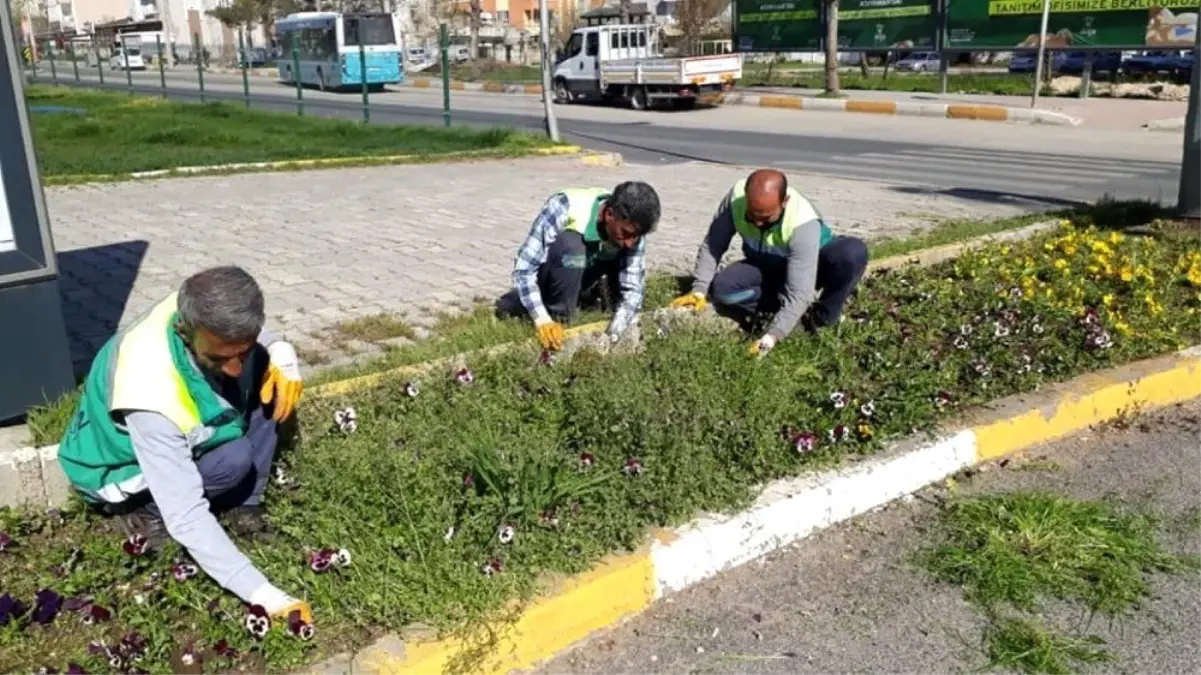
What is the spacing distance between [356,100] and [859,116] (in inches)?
591

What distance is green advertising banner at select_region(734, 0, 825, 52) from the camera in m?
32.2

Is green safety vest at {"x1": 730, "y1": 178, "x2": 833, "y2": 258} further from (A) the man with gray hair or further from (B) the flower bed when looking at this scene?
(A) the man with gray hair

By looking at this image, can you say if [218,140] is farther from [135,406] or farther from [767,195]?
→ [135,406]

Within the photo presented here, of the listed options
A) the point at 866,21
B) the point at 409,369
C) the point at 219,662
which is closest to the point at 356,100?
the point at 866,21

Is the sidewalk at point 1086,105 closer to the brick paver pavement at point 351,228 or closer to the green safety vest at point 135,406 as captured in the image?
the brick paver pavement at point 351,228

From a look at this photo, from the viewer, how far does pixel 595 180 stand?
12.8 meters

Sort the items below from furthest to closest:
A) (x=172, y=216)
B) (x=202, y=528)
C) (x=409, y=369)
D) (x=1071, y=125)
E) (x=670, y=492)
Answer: (x=1071, y=125)
(x=172, y=216)
(x=409, y=369)
(x=670, y=492)
(x=202, y=528)

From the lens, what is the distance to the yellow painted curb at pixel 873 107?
24.2 metres

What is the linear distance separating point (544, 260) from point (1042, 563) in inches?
104

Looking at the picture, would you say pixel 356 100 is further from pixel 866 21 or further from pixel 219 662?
pixel 219 662

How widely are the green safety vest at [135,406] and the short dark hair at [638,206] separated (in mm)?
1831

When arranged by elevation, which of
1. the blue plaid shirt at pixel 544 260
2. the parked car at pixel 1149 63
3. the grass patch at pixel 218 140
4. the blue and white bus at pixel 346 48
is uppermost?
the blue and white bus at pixel 346 48

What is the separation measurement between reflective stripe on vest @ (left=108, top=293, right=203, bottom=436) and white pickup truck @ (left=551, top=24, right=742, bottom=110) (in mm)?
23336

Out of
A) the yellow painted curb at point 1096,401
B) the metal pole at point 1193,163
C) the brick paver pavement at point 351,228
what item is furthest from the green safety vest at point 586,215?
the metal pole at point 1193,163
